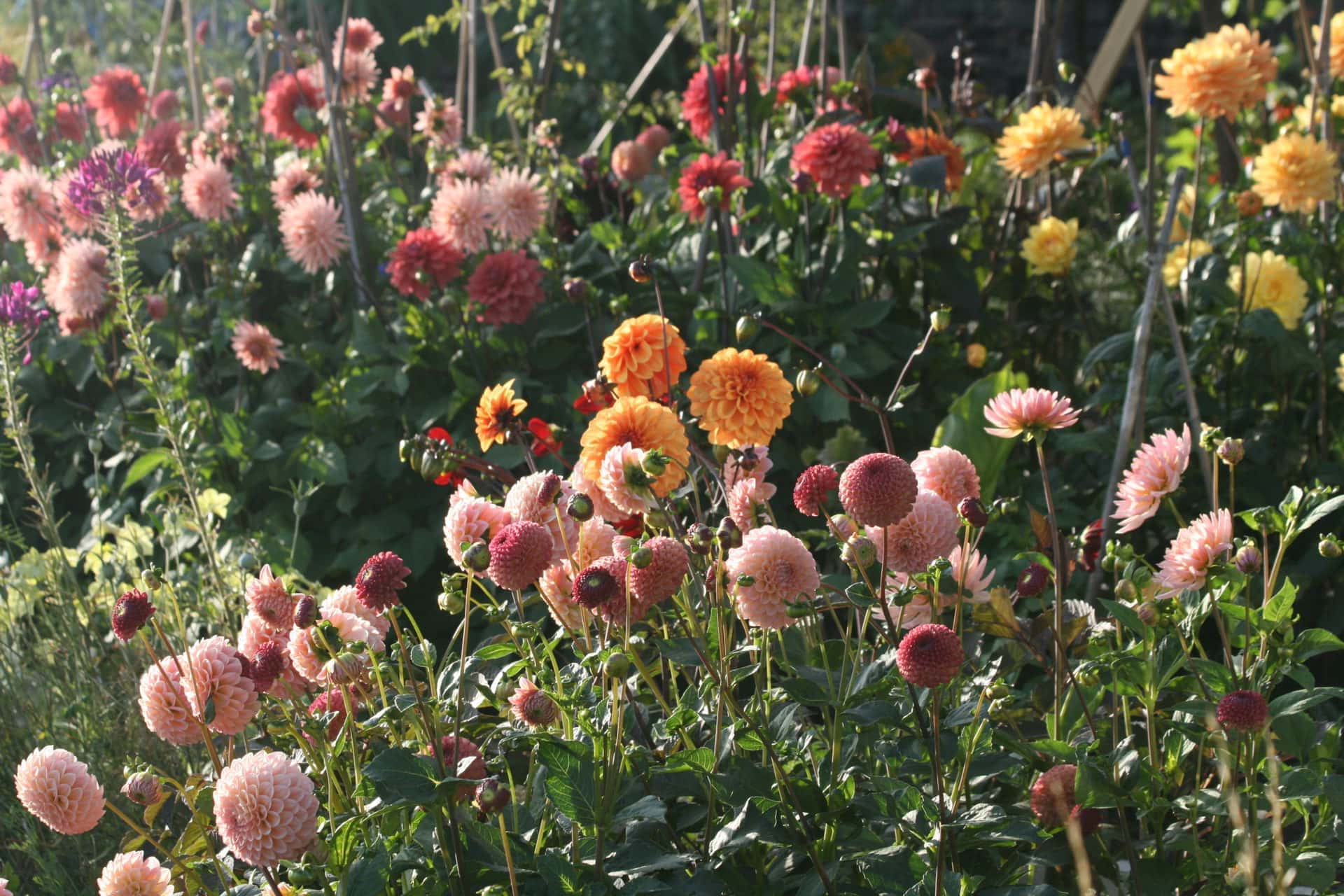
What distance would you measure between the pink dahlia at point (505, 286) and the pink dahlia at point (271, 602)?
3.63 feet

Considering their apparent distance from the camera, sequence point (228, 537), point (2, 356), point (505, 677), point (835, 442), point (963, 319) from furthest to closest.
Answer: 1. point (963, 319)
2. point (228, 537)
3. point (835, 442)
4. point (2, 356)
5. point (505, 677)

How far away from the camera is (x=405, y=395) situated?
2.49 meters

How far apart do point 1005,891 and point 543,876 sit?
0.37 m

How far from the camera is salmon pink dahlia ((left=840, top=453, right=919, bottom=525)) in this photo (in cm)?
99

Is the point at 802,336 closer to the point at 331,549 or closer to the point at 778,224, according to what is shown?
the point at 778,224

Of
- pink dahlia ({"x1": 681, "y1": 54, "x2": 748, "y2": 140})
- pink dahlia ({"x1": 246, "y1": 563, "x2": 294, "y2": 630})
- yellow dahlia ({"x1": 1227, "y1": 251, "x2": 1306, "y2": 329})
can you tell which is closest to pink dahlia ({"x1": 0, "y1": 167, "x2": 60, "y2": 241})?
pink dahlia ({"x1": 681, "y1": 54, "x2": 748, "y2": 140})

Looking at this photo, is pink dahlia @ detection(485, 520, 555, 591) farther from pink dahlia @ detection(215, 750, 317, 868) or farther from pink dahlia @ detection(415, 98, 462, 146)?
pink dahlia @ detection(415, 98, 462, 146)

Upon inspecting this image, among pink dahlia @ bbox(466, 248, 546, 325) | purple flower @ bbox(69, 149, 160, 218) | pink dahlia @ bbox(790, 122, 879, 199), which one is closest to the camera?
purple flower @ bbox(69, 149, 160, 218)

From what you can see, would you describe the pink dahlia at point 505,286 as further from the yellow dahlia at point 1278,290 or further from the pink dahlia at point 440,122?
the yellow dahlia at point 1278,290

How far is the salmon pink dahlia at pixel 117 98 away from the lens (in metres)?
3.10

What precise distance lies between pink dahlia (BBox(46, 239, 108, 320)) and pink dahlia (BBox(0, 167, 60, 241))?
0.27 meters

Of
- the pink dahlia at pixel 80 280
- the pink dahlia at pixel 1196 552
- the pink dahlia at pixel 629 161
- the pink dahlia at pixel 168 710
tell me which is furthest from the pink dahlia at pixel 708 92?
the pink dahlia at pixel 168 710

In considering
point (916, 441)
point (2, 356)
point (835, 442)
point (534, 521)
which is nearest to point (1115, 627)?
point (534, 521)

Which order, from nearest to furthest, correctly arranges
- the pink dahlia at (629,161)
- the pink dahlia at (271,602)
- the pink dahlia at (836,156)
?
1. the pink dahlia at (271,602)
2. the pink dahlia at (836,156)
3. the pink dahlia at (629,161)
